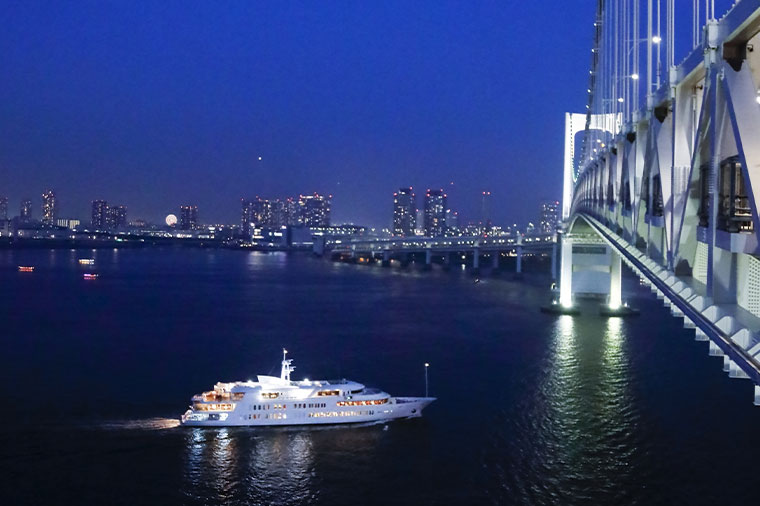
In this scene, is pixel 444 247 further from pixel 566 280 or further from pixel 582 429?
pixel 582 429

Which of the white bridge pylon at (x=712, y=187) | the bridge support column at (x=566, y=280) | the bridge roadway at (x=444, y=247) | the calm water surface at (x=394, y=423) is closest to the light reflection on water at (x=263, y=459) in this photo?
the calm water surface at (x=394, y=423)

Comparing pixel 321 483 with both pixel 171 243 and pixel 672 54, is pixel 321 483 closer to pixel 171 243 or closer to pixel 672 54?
pixel 672 54

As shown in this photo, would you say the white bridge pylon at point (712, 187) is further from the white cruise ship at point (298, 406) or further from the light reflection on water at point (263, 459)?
the white cruise ship at point (298, 406)

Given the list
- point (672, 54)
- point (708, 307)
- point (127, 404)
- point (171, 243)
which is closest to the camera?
point (708, 307)

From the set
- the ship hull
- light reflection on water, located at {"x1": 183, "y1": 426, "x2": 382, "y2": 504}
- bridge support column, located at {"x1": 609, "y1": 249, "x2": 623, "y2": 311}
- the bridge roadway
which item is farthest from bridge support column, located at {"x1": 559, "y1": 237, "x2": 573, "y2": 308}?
the bridge roadway

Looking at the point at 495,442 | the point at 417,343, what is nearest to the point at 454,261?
the point at 417,343

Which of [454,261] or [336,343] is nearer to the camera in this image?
[336,343]

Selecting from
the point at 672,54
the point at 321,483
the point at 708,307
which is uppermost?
the point at 672,54
